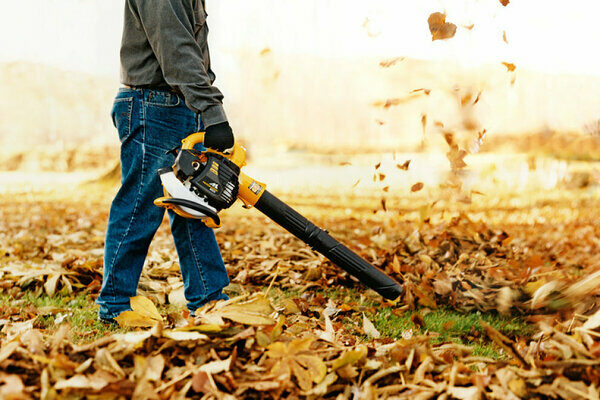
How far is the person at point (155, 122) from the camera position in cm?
230

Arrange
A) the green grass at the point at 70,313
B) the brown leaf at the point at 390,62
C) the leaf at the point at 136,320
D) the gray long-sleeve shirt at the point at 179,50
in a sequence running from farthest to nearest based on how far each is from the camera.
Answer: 1. the brown leaf at the point at 390,62
2. the green grass at the point at 70,313
3. the gray long-sleeve shirt at the point at 179,50
4. the leaf at the point at 136,320

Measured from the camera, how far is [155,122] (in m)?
2.48

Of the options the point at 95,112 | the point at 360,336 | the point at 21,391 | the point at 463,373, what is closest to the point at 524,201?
the point at 360,336

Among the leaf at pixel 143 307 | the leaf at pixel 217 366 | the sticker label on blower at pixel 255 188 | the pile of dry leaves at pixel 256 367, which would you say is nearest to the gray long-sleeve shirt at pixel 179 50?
the sticker label on blower at pixel 255 188

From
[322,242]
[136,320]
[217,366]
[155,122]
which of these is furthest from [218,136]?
[217,366]

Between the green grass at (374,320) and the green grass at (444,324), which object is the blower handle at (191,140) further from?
the green grass at (444,324)

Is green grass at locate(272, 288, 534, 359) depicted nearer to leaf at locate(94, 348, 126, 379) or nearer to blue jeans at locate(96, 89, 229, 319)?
blue jeans at locate(96, 89, 229, 319)

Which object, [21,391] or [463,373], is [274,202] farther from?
[21,391]

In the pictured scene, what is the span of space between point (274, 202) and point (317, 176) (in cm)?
826

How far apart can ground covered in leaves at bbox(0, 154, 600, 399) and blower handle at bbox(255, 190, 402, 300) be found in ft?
0.76

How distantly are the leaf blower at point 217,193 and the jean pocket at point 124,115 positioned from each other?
0.26m

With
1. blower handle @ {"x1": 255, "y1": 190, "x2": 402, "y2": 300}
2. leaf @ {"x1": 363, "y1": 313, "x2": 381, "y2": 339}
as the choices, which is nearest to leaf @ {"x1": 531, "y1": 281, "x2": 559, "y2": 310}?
blower handle @ {"x1": 255, "y1": 190, "x2": 402, "y2": 300}

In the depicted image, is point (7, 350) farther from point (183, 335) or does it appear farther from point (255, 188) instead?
point (255, 188)

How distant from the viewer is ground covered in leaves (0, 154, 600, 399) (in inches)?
64.9
